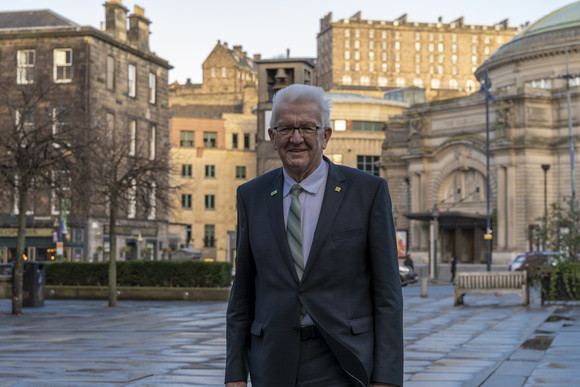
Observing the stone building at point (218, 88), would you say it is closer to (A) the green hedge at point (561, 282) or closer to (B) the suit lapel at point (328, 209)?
(A) the green hedge at point (561, 282)

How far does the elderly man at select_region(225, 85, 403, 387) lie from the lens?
4605 mm

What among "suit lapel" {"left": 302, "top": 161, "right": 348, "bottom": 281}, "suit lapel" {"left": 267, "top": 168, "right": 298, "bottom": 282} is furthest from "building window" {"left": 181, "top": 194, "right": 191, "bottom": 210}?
"suit lapel" {"left": 302, "top": 161, "right": 348, "bottom": 281}

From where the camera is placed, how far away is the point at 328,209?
4.73 meters

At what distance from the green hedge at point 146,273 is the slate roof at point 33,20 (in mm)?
27534

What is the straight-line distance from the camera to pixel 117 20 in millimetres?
61812

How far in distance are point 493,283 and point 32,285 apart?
14.0m

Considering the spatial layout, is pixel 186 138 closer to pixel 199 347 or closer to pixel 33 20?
pixel 33 20

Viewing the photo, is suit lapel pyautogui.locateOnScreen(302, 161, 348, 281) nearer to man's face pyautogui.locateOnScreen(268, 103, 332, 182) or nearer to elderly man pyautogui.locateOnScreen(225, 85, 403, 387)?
elderly man pyautogui.locateOnScreen(225, 85, 403, 387)

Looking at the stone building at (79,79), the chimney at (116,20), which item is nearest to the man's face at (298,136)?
the stone building at (79,79)

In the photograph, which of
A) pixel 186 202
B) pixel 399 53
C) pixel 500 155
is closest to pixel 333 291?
pixel 500 155

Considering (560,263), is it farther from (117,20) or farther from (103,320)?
(117,20)

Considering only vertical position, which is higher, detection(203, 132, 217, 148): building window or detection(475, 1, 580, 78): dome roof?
detection(475, 1, 580, 78): dome roof

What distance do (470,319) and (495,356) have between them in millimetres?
9583

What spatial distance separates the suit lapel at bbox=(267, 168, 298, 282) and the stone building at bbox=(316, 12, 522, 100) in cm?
18400
